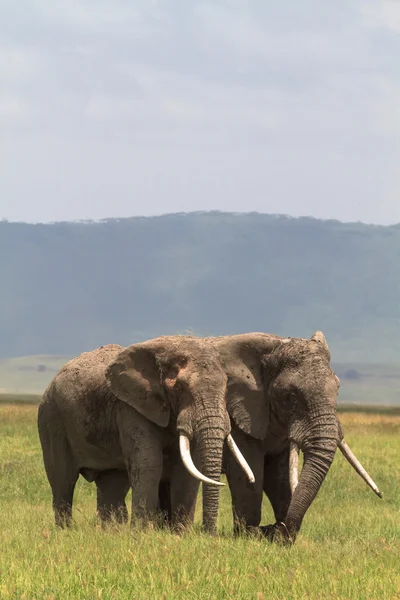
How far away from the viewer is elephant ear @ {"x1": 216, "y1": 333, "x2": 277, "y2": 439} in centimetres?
1520

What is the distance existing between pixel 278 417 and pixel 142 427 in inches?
68.7

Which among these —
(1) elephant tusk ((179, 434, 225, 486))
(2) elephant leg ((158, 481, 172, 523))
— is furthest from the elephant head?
(2) elephant leg ((158, 481, 172, 523))

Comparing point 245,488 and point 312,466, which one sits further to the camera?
point 245,488

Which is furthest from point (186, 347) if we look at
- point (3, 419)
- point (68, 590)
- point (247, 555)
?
point (3, 419)

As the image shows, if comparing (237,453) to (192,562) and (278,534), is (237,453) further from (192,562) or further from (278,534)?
(192,562)

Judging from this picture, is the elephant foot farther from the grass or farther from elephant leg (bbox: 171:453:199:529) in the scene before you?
elephant leg (bbox: 171:453:199:529)

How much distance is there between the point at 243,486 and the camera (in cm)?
1512

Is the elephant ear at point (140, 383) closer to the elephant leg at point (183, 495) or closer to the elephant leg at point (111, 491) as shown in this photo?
the elephant leg at point (183, 495)

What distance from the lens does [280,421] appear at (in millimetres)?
14984

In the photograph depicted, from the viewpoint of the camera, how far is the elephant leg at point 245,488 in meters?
15.1

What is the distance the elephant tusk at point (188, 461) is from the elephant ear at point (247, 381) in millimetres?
1443

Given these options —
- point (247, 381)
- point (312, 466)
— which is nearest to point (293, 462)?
point (312, 466)

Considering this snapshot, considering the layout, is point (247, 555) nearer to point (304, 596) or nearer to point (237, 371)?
point (304, 596)

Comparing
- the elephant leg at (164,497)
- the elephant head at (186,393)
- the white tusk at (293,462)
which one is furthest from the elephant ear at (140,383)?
the white tusk at (293,462)
